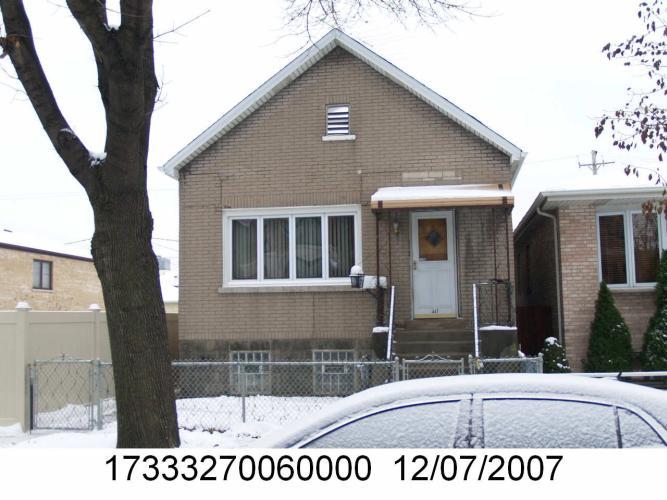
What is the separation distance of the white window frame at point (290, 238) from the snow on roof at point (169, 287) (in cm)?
1641

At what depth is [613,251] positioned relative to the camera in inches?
485

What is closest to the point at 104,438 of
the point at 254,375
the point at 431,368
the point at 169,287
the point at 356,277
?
the point at 254,375

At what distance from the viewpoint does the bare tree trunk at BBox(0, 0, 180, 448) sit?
6402 millimetres

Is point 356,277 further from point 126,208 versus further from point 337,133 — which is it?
point 126,208

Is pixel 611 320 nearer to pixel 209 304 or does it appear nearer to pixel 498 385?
pixel 209 304

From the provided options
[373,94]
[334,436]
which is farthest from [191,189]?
[334,436]

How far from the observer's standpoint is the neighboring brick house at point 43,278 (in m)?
25.0

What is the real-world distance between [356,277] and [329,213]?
160 centimetres

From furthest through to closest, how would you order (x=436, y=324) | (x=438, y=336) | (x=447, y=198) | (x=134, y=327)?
(x=436, y=324), (x=447, y=198), (x=438, y=336), (x=134, y=327)

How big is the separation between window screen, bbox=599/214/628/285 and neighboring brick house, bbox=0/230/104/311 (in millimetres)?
20623

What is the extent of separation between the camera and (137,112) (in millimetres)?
6488

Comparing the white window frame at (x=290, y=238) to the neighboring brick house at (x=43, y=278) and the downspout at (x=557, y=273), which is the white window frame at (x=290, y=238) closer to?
the downspout at (x=557, y=273)

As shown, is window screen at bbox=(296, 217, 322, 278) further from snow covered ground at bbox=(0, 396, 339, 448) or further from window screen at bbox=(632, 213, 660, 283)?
window screen at bbox=(632, 213, 660, 283)

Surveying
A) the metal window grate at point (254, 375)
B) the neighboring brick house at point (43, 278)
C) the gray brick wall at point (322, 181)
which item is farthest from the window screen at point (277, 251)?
the neighboring brick house at point (43, 278)
